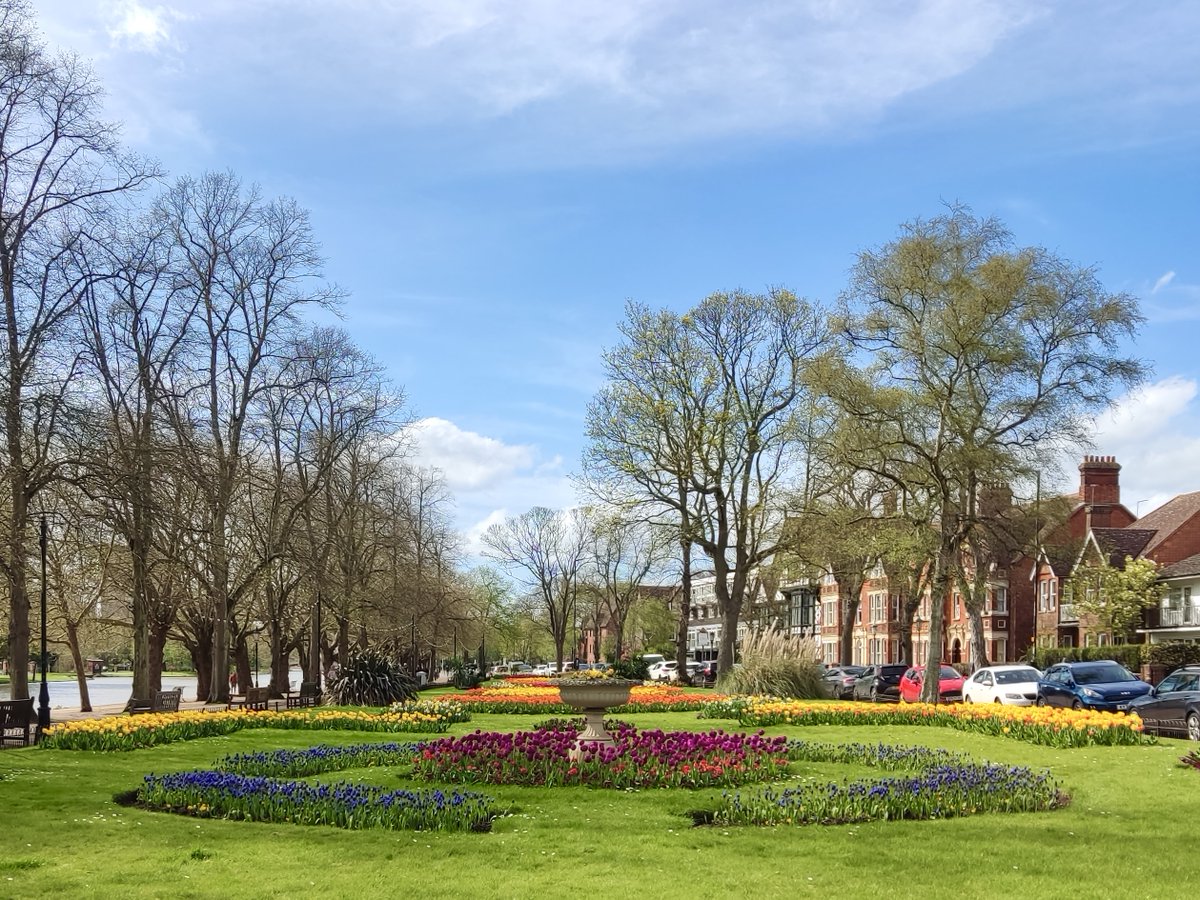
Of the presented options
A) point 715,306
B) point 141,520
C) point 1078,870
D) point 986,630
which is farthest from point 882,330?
point 986,630

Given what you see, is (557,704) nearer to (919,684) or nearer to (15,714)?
(919,684)

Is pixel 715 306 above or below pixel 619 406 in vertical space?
above

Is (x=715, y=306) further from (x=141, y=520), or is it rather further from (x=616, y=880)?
(x=616, y=880)

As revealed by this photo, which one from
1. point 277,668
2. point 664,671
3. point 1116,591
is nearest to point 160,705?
point 277,668

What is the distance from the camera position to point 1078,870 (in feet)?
30.4

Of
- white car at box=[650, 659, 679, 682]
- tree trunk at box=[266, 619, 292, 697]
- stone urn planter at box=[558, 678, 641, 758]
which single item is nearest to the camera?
stone urn planter at box=[558, 678, 641, 758]

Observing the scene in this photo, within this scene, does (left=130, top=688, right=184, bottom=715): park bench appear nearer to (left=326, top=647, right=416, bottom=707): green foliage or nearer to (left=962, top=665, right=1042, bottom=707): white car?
(left=326, top=647, right=416, bottom=707): green foliage

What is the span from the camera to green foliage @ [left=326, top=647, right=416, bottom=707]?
33531 millimetres

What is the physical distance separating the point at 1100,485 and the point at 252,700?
54.0 m

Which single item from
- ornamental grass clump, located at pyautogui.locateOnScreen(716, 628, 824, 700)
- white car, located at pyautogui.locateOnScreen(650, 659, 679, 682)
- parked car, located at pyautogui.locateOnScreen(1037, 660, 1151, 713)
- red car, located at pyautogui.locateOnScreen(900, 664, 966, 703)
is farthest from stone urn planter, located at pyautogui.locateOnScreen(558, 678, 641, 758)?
white car, located at pyautogui.locateOnScreen(650, 659, 679, 682)

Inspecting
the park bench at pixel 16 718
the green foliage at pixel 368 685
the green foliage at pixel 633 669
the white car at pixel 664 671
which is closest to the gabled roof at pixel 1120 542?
the white car at pixel 664 671

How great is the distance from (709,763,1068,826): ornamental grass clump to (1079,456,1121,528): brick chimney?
61.3 m

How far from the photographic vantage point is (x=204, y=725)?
23656mm

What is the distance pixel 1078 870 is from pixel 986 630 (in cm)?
6784
